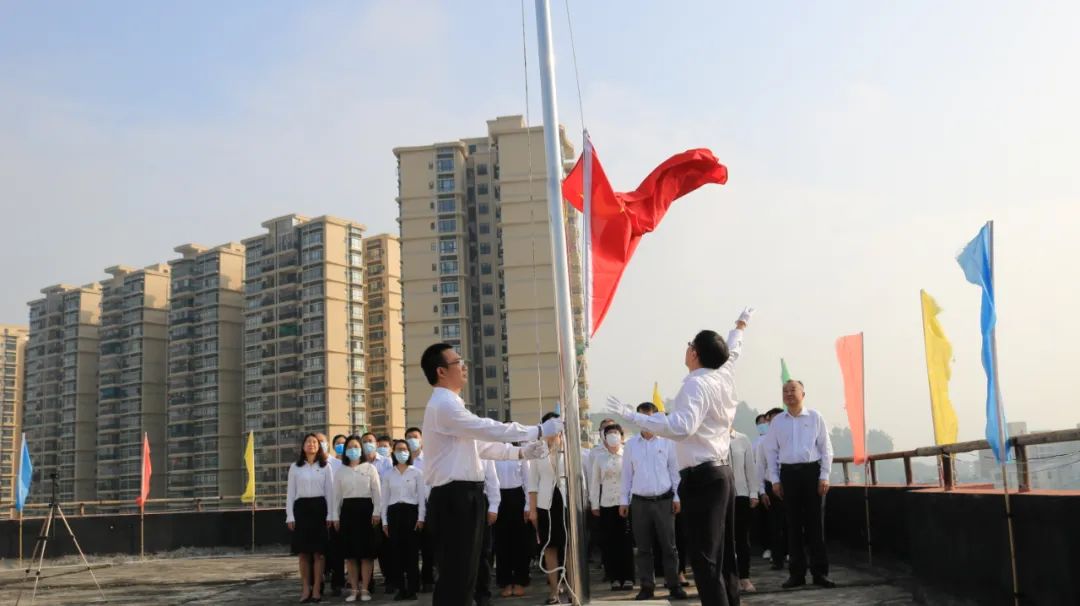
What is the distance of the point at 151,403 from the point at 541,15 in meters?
85.0

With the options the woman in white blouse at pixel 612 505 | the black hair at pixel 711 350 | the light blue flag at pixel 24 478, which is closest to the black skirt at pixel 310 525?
the woman in white blouse at pixel 612 505

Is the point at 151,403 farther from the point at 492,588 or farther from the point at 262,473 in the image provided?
the point at 492,588

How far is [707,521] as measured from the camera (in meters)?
5.13

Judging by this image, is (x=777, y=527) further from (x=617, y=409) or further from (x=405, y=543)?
(x=617, y=409)

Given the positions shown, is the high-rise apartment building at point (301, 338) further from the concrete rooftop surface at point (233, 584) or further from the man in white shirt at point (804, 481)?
the man in white shirt at point (804, 481)

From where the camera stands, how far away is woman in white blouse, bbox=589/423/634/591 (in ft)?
31.3

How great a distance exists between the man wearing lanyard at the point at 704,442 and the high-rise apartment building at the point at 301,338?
67.8 metres

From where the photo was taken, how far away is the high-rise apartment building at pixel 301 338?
72.1m

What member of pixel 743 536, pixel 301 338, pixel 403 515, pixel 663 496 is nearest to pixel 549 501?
pixel 663 496

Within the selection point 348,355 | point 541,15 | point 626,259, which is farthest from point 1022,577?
point 348,355

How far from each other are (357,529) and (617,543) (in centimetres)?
266

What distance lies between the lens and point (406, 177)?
68.1m

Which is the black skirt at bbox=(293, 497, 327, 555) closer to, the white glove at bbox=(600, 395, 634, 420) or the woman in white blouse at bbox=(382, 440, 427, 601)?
the woman in white blouse at bbox=(382, 440, 427, 601)

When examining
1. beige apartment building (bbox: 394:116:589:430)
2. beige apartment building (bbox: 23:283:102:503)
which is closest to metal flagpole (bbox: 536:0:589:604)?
beige apartment building (bbox: 394:116:589:430)
